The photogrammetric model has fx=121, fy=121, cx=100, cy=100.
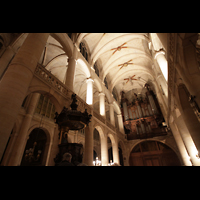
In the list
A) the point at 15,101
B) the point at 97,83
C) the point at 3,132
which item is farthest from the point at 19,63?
the point at 97,83

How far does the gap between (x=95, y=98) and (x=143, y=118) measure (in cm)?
756

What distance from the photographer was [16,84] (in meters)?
3.55

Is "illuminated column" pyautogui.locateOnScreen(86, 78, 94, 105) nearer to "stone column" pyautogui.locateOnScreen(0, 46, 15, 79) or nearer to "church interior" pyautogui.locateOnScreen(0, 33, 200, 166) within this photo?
"church interior" pyautogui.locateOnScreen(0, 33, 200, 166)

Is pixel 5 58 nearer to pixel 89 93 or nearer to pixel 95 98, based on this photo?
pixel 89 93

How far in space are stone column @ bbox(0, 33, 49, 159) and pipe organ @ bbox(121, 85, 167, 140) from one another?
539 inches

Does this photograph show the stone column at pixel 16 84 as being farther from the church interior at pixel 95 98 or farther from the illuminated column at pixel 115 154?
the illuminated column at pixel 115 154

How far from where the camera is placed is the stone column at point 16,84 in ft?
9.95

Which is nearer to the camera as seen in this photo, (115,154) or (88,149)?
(88,149)

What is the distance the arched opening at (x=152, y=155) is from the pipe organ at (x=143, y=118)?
1.13 metres

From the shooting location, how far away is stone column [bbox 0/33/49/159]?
303 centimetres

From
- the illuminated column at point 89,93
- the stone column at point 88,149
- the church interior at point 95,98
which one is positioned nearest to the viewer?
the church interior at point 95,98

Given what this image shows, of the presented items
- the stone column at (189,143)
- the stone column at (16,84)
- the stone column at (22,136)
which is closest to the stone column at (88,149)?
the stone column at (22,136)

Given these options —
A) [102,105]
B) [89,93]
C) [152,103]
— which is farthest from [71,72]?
[152,103]

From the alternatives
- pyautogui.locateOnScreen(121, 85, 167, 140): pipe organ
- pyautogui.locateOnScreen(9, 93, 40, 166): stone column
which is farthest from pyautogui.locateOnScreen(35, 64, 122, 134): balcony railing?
pyautogui.locateOnScreen(121, 85, 167, 140): pipe organ
